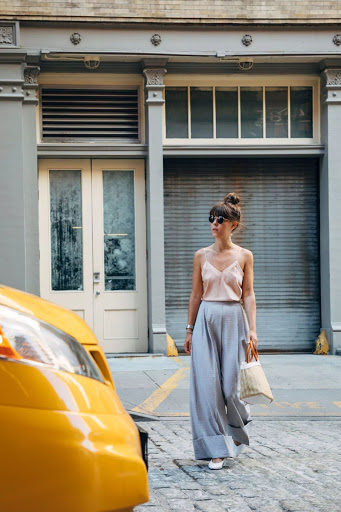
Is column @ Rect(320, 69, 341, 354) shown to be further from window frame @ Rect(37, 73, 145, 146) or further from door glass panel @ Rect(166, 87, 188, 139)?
window frame @ Rect(37, 73, 145, 146)

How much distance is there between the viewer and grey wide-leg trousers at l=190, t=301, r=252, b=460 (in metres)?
5.45

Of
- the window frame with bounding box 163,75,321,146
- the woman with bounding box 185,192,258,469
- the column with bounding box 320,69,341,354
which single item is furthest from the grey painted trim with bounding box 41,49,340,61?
the woman with bounding box 185,192,258,469

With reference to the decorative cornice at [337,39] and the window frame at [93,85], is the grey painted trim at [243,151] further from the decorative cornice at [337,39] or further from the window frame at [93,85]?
the decorative cornice at [337,39]

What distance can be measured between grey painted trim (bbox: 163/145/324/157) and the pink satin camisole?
21.3 ft

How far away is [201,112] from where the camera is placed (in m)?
12.3

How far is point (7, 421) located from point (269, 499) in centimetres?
258

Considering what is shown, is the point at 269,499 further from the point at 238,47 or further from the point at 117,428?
the point at 238,47

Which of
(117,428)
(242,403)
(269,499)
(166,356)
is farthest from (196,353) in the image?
(166,356)

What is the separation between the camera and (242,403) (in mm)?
5566

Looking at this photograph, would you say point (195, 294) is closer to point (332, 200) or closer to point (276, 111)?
point (332, 200)

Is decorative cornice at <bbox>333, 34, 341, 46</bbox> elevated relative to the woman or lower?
elevated

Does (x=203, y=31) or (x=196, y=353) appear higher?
(x=203, y=31)

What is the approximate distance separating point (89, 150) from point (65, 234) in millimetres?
1349

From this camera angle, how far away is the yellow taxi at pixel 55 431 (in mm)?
2336
